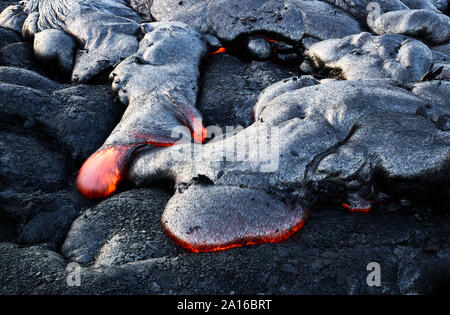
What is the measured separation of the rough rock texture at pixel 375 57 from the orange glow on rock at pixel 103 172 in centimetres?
330

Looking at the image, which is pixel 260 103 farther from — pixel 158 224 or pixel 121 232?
pixel 121 232

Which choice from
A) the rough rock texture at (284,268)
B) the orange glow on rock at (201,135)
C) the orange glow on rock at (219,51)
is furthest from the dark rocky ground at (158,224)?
the orange glow on rock at (219,51)

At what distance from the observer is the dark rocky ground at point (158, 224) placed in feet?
7.91

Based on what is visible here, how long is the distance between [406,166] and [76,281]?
9.36 feet

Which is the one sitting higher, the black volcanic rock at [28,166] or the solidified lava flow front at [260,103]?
the solidified lava flow front at [260,103]

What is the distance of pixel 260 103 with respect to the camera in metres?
4.39

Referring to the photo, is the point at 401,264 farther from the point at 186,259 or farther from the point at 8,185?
the point at 8,185

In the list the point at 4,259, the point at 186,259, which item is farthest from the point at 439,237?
the point at 4,259

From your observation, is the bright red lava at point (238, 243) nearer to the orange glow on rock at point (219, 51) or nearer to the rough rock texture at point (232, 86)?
the rough rock texture at point (232, 86)

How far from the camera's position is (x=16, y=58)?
5773 mm

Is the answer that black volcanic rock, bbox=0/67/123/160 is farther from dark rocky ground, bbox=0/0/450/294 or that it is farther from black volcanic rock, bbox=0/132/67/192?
black volcanic rock, bbox=0/132/67/192

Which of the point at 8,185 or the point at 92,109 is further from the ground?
the point at 92,109

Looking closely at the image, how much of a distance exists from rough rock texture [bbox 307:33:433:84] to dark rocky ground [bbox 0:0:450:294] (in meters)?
0.02

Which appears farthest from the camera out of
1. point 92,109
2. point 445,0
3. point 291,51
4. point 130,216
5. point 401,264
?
point 445,0
